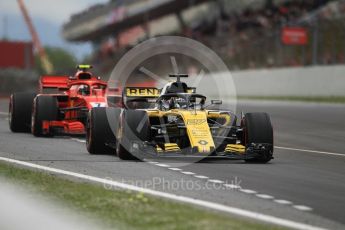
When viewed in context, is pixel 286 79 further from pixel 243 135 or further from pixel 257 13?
pixel 243 135

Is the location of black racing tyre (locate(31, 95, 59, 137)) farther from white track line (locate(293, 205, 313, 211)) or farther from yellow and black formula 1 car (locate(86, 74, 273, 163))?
white track line (locate(293, 205, 313, 211))

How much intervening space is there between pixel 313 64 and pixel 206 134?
24259mm

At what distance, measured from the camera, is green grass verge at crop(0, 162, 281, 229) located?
25.3 feet

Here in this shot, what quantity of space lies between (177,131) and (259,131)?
130 cm

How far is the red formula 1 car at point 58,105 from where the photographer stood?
737 inches

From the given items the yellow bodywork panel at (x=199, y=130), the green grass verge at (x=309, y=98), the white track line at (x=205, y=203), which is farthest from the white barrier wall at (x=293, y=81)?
the white track line at (x=205, y=203)

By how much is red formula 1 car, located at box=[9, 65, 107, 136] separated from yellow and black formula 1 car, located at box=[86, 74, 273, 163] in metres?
3.73

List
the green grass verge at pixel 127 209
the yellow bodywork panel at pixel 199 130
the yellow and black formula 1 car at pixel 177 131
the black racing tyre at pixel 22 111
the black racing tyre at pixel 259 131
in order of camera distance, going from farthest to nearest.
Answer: the black racing tyre at pixel 22 111 → the black racing tyre at pixel 259 131 → the yellow and black formula 1 car at pixel 177 131 → the yellow bodywork panel at pixel 199 130 → the green grass verge at pixel 127 209

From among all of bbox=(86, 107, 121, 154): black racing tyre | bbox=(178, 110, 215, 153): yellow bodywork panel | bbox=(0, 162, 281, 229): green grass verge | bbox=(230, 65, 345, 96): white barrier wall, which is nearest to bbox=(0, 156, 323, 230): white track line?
bbox=(0, 162, 281, 229): green grass verge

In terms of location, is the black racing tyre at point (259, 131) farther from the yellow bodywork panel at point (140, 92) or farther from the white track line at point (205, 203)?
the white track line at point (205, 203)

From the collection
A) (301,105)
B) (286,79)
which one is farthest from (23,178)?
(286,79)

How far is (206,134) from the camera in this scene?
13727mm

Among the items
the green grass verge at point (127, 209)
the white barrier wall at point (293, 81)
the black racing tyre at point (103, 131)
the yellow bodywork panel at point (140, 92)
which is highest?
the white barrier wall at point (293, 81)

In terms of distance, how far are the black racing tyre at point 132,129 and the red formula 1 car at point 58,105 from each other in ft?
16.2
